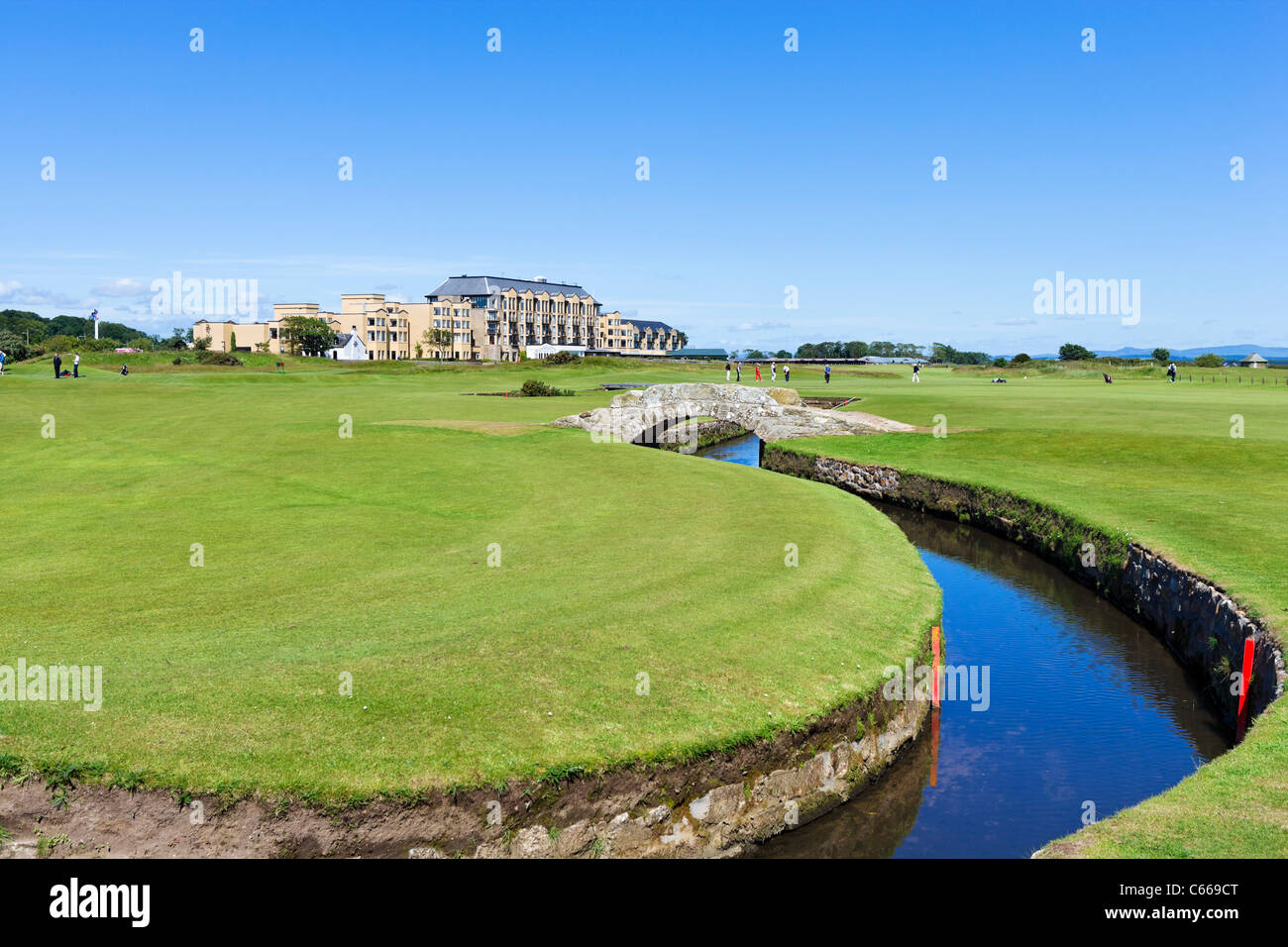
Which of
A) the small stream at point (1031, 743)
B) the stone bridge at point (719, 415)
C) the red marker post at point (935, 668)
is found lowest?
the small stream at point (1031, 743)

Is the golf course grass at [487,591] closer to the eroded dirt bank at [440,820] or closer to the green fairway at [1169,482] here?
the green fairway at [1169,482]

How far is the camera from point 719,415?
196 feet

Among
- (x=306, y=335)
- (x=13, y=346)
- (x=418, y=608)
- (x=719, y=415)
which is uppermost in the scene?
(x=306, y=335)

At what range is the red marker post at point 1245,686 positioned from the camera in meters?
15.1

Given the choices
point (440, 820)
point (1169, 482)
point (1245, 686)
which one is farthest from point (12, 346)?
point (1245, 686)

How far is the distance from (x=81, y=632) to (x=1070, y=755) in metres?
17.0

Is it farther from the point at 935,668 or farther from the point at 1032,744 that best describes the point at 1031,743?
the point at 935,668

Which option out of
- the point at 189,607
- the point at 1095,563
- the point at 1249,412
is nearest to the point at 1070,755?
the point at 1095,563

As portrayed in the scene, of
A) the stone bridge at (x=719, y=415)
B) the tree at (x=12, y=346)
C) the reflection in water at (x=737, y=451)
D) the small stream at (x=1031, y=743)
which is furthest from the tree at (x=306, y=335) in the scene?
the small stream at (x=1031, y=743)

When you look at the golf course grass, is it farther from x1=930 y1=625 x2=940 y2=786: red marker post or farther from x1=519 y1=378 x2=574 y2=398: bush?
x1=519 y1=378 x2=574 y2=398: bush

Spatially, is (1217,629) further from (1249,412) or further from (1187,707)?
(1249,412)

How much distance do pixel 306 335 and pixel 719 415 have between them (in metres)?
126

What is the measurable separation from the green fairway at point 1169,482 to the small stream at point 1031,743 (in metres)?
2.52
